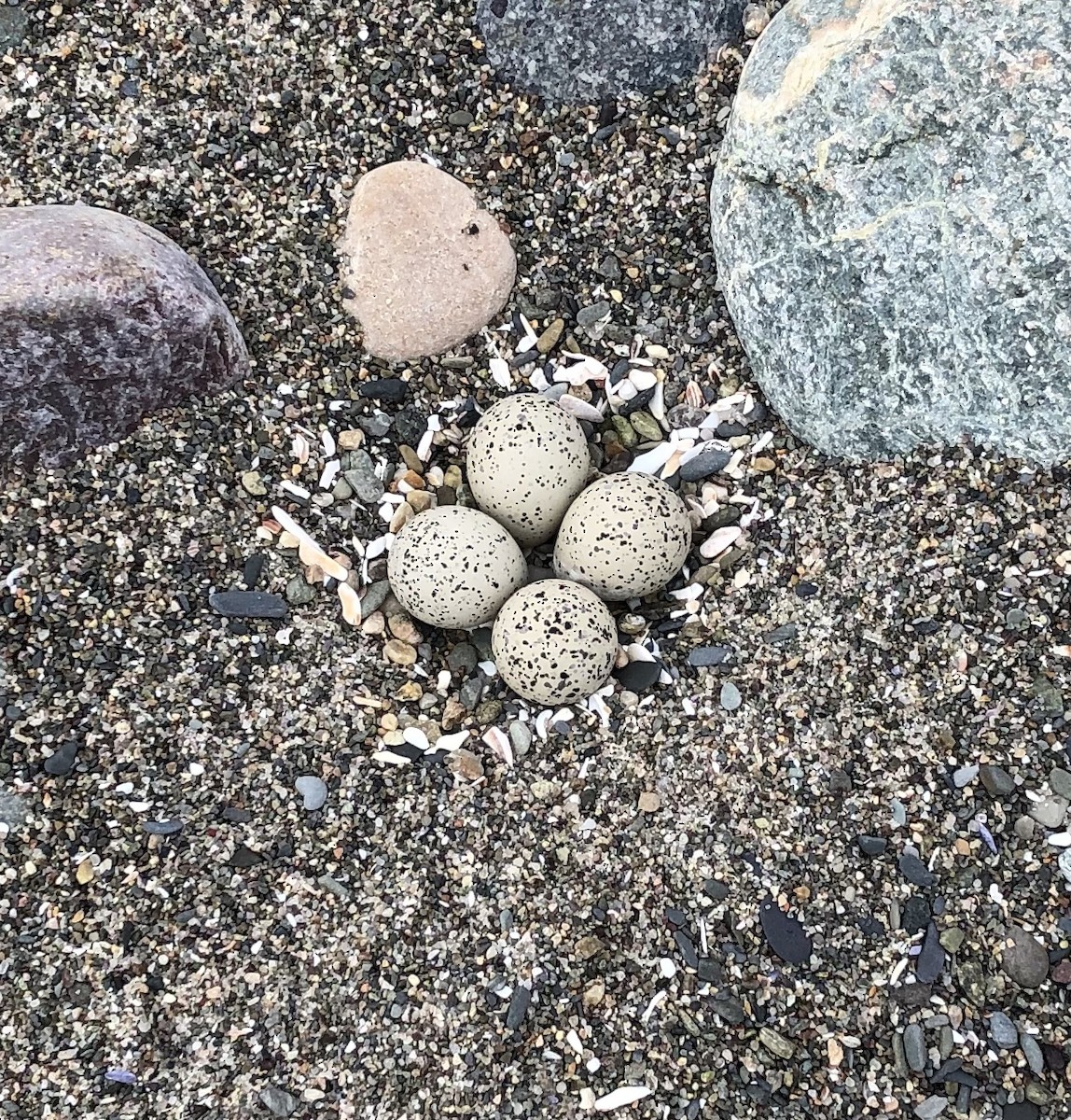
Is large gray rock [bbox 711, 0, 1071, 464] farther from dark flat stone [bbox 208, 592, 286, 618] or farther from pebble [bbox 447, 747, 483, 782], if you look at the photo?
dark flat stone [bbox 208, 592, 286, 618]

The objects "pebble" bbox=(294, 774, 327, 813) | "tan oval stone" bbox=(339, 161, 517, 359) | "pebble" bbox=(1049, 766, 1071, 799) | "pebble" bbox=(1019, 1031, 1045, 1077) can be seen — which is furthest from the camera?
"tan oval stone" bbox=(339, 161, 517, 359)

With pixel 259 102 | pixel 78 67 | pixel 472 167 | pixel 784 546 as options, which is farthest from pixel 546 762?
pixel 78 67

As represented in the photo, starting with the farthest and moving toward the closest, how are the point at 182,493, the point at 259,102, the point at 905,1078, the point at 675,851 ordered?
the point at 259,102
the point at 182,493
the point at 675,851
the point at 905,1078

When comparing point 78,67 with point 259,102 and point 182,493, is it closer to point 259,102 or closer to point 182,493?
point 259,102

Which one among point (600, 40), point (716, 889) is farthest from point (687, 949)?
point (600, 40)

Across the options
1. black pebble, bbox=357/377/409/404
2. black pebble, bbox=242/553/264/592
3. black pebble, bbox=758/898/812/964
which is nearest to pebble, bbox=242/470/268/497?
black pebble, bbox=242/553/264/592

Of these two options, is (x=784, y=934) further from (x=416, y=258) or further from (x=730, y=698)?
(x=416, y=258)
